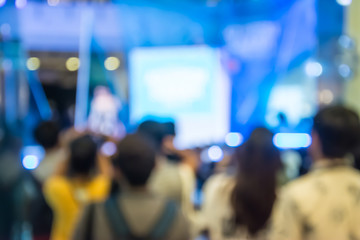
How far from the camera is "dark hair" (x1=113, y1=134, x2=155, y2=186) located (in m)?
2.00

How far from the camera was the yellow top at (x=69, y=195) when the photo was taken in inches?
110

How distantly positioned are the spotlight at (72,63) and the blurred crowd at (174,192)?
27.9 ft

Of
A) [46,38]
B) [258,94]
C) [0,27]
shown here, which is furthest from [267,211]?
[46,38]

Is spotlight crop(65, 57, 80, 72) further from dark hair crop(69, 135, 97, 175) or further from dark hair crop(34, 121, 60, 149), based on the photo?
dark hair crop(69, 135, 97, 175)

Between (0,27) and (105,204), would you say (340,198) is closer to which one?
(105,204)

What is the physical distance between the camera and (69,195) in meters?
2.79

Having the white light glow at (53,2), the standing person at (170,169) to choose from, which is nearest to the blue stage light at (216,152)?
the standing person at (170,169)

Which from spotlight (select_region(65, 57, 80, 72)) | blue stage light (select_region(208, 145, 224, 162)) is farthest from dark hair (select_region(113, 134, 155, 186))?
spotlight (select_region(65, 57, 80, 72))

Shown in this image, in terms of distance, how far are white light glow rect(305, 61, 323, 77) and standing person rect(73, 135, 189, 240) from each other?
15.3 ft

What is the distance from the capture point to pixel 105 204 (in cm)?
197

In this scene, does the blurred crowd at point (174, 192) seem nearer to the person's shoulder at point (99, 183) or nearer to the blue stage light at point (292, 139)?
the person's shoulder at point (99, 183)

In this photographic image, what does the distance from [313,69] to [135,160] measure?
16.3 ft

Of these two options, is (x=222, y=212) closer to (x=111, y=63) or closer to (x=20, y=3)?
(x=20, y=3)

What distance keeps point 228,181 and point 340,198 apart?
0.63 meters
